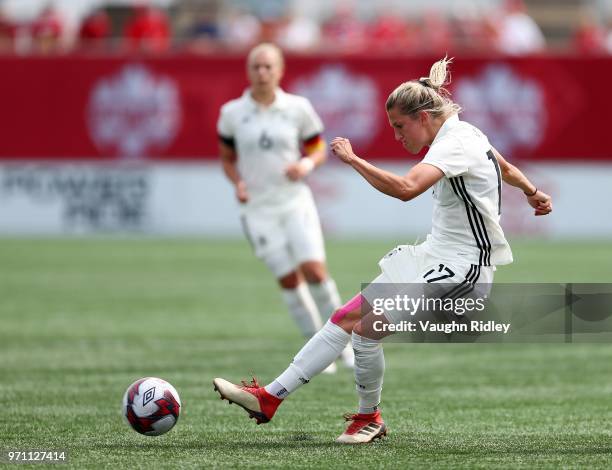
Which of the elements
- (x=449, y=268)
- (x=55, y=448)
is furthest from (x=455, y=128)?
(x=55, y=448)

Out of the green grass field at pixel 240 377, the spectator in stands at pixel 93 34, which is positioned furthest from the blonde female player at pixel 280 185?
the spectator in stands at pixel 93 34

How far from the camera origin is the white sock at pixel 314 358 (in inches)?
283

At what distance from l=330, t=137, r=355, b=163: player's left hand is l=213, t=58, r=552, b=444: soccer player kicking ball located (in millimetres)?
18

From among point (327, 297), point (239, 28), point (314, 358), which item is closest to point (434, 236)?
point (314, 358)

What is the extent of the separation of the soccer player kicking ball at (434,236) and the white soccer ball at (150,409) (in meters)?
0.32

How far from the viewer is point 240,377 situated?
10.1 m

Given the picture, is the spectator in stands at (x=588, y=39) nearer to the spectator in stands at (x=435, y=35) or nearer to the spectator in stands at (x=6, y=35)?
the spectator in stands at (x=435, y=35)

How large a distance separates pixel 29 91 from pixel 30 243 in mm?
3621

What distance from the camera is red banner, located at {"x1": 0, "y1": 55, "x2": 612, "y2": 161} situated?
24.5m

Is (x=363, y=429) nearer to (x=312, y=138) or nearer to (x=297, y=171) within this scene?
(x=297, y=171)

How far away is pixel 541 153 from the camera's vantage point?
24.5 m

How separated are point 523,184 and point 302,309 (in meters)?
4.13

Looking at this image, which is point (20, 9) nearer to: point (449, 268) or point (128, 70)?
point (128, 70)

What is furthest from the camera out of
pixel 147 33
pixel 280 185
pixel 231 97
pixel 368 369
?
pixel 147 33
